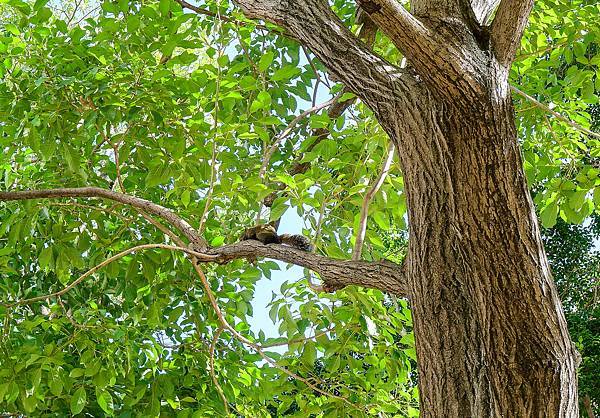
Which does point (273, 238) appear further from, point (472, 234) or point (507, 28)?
point (507, 28)

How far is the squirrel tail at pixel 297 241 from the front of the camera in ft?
6.19

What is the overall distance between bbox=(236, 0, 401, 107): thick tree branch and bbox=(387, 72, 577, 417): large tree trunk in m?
0.11

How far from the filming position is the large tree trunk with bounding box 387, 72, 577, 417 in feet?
4.27

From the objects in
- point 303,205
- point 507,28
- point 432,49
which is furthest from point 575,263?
point 432,49

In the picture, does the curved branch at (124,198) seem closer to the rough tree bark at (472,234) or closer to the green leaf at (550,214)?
the rough tree bark at (472,234)

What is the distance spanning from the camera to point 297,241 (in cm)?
190

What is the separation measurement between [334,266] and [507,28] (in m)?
0.59

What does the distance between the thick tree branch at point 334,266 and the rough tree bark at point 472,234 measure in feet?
0.38

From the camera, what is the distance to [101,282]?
266 cm

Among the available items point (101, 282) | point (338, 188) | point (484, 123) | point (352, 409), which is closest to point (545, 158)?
point (338, 188)

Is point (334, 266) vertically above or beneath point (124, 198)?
beneath

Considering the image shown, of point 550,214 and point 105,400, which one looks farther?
point 105,400

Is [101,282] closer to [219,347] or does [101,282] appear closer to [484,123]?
[219,347]

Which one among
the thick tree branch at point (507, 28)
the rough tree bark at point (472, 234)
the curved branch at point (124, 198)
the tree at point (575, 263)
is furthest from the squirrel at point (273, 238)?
the tree at point (575, 263)
